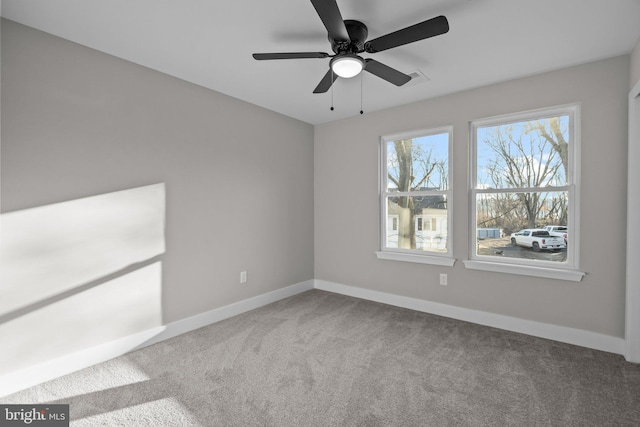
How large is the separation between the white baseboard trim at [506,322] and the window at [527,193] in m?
0.49

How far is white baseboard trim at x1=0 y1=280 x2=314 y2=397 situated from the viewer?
6.86 feet

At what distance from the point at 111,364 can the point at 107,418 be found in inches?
28.4

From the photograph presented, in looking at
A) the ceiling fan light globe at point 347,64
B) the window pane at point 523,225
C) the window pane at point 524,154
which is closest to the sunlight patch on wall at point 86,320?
the ceiling fan light globe at point 347,64

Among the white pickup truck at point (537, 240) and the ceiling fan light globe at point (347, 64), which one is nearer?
the ceiling fan light globe at point (347, 64)

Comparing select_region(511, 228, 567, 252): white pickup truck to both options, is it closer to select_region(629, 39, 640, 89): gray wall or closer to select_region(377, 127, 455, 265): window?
select_region(377, 127, 455, 265): window

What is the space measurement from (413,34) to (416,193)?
2234 millimetres

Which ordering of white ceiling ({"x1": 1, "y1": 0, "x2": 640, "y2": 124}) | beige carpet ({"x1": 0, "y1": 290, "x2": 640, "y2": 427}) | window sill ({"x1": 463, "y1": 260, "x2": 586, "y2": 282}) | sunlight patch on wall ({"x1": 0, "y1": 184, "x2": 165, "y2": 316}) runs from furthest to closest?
window sill ({"x1": 463, "y1": 260, "x2": 586, "y2": 282}), sunlight patch on wall ({"x1": 0, "y1": 184, "x2": 165, "y2": 316}), white ceiling ({"x1": 1, "y1": 0, "x2": 640, "y2": 124}), beige carpet ({"x1": 0, "y1": 290, "x2": 640, "y2": 427})

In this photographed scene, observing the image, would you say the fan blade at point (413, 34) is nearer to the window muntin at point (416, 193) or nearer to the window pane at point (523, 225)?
the window muntin at point (416, 193)

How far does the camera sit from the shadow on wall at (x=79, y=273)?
6.88 ft

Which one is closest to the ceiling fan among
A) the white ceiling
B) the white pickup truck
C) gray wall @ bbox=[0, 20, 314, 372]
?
the white ceiling

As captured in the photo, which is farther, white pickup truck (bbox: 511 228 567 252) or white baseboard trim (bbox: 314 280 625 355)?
white pickup truck (bbox: 511 228 567 252)

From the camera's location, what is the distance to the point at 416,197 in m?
3.86

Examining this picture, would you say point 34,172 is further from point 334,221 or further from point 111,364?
point 334,221

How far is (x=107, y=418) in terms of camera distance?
5.98 ft
